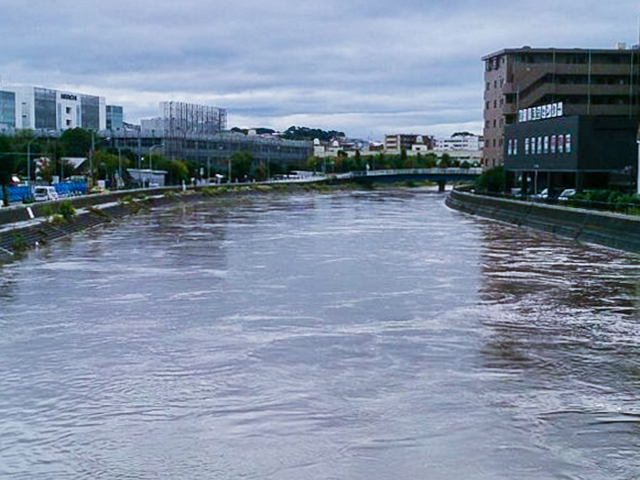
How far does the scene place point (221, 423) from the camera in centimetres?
1299

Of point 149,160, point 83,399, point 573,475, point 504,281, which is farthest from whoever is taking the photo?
point 149,160

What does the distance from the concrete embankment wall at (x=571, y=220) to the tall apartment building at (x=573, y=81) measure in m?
25.5

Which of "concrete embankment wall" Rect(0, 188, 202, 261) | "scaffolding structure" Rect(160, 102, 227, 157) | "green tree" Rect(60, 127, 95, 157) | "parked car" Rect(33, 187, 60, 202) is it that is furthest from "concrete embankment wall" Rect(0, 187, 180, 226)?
"scaffolding structure" Rect(160, 102, 227, 157)

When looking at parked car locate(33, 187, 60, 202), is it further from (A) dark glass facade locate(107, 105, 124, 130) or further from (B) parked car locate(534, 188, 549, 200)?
(A) dark glass facade locate(107, 105, 124, 130)

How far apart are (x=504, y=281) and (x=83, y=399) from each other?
54.3 feet

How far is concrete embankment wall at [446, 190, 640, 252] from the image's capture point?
125 feet

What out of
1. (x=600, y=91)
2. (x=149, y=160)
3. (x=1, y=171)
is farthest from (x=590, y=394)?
(x=149, y=160)

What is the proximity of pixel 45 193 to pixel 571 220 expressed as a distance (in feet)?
114

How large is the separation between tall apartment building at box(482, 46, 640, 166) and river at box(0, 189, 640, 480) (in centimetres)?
5855

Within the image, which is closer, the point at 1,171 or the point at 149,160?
the point at 1,171

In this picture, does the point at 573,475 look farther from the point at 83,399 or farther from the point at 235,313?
the point at 235,313

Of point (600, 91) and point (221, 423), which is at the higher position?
point (600, 91)

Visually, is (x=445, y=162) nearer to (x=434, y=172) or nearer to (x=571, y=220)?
(x=434, y=172)

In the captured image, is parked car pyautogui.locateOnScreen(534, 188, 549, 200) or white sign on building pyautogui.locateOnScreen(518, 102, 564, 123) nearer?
parked car pyautogui.locateOnScreen(534, 188, 549, 200)
